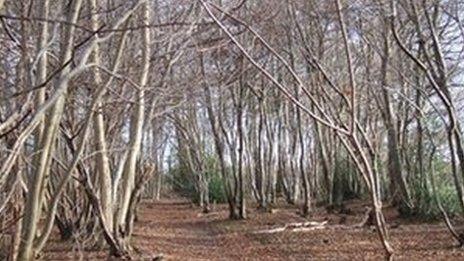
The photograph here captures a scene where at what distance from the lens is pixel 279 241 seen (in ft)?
51.4

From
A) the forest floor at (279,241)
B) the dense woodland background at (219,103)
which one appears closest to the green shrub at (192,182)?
the dense woodland background at (219,103)

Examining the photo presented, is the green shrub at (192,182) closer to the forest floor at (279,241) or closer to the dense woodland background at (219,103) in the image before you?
the dense woodland background at (219,103)

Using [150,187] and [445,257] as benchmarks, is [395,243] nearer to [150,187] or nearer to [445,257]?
[445,257]

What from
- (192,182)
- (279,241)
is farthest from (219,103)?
(192,182)

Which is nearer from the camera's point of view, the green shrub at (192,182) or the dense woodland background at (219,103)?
the dense woodland background at (219,103)

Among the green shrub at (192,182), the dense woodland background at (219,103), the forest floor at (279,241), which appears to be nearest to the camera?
the dense woodland background at (219,103)

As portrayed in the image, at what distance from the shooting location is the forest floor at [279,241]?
42.0 ft

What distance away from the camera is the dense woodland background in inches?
226

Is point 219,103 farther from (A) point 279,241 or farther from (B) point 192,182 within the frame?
(B) point 192,182

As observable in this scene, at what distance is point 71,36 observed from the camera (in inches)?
234

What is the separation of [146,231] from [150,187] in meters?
25.6

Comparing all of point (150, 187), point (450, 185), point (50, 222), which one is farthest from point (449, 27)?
point (150, 187)

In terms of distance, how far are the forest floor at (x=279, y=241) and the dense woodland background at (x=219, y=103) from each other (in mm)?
516

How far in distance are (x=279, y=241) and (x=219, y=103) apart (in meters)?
7.56
